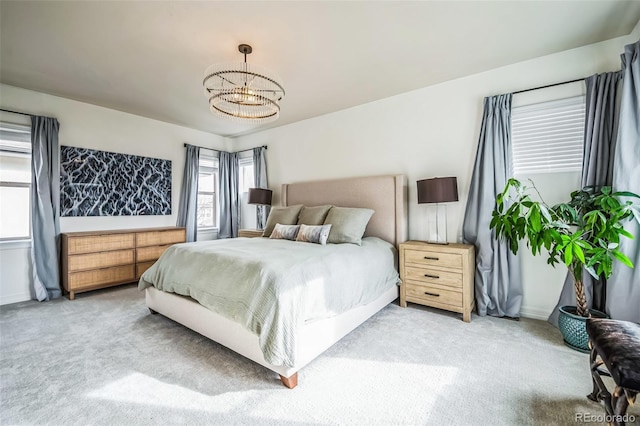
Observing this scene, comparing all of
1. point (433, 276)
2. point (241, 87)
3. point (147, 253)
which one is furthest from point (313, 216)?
point (147, 253)

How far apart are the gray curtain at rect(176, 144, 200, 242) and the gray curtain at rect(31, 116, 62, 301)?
5.39 feet

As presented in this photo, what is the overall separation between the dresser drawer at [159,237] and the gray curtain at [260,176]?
1295 millimetres

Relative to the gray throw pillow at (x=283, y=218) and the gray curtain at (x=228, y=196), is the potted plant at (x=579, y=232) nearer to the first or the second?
the gray throw pillow at (x=283, y=218)

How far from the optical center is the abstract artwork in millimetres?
3701

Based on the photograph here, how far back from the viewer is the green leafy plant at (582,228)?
194 centimetres

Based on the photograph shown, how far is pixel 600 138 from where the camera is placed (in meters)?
2.29

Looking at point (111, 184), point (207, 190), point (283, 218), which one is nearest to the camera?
point (283, 218)

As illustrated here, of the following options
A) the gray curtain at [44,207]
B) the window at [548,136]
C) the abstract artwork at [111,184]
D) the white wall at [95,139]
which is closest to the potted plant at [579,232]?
the window at [548,136]

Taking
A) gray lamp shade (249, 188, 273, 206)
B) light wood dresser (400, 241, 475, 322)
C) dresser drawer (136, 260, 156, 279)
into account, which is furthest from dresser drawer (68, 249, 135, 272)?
light wood dresser (400, 241, 475, 322)

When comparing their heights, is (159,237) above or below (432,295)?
above

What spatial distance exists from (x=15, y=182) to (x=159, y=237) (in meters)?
1.69

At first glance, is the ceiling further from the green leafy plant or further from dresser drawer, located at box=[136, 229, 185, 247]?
dresser drawer, located at box=[136, 229, 185, 247]

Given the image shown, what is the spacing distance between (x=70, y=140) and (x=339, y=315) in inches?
168

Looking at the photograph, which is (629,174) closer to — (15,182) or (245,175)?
(245,175)
